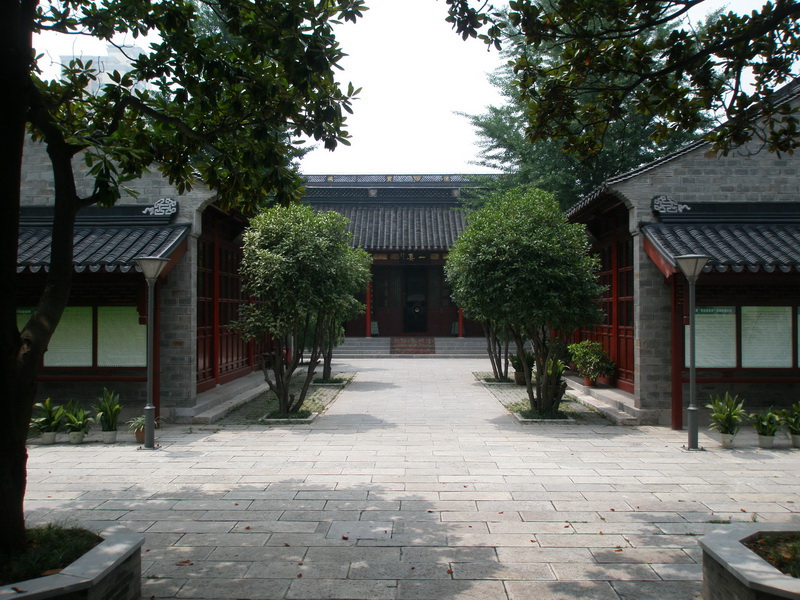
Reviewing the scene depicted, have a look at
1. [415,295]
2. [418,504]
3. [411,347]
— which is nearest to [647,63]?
[418,504]

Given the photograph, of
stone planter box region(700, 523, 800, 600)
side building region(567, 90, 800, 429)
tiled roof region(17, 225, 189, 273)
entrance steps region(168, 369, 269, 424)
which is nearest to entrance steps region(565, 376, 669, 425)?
side building region(567, 90, 800, 429)

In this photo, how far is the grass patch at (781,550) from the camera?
3.48 m

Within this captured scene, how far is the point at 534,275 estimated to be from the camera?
382 inches

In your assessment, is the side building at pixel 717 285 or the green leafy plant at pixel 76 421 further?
the side building at pixel 717 285

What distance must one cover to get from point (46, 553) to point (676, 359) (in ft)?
26.7

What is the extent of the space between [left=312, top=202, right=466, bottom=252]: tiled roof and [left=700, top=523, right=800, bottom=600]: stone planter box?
20594 mm

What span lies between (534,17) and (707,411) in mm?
6772

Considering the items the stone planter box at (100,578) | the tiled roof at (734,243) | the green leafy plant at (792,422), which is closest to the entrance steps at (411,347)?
the tiled roof at (734,243)

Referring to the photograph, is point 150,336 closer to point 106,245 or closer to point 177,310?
point 177,310

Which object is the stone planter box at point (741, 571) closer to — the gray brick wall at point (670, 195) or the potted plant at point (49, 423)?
the gray brick wall at point (670, 195)

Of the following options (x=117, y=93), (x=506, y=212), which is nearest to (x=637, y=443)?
(x=506, y=212)

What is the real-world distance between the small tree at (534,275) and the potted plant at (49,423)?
6133mm

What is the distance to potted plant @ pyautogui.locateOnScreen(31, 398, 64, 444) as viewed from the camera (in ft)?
28.3

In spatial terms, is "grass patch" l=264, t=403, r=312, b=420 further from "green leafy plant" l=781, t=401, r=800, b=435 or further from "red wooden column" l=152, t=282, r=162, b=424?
"green leafy plant" l=781, t=401, r=800, b=435
